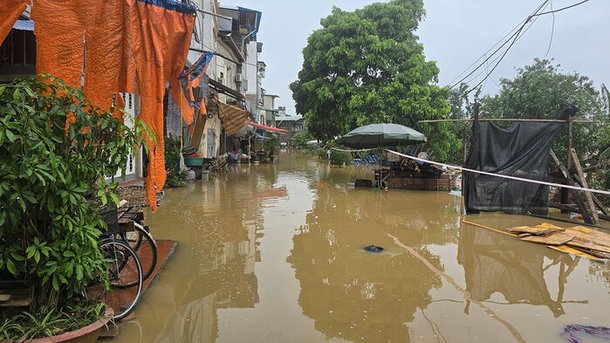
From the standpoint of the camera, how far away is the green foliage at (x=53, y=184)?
2.97 meters

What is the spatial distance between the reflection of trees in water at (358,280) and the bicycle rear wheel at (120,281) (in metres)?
1.68

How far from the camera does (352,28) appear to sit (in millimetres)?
18656

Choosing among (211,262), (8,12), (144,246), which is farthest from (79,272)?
(144,246)

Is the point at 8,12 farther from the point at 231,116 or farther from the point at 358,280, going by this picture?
the point at 231,116

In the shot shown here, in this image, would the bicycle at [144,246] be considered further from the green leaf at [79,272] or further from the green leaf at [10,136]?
the green leaf at [10,136]

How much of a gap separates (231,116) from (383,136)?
894 centimetres

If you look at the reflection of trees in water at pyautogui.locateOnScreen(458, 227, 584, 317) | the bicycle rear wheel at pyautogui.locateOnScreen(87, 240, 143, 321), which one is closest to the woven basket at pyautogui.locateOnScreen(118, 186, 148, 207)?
the bicycle rear wheel at pyautogui.locateOnScreen(87, 240, 143, 321)

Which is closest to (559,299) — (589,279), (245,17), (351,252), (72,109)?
(589,279)

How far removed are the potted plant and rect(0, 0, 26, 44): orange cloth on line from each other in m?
0.62

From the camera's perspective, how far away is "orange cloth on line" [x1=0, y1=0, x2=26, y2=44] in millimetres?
3689

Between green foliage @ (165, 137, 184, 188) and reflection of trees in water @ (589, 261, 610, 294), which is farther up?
green foliage @ (165, 137, 184, 188)

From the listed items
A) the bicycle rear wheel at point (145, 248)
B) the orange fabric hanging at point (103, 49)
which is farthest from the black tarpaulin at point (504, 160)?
the orange fabric hanging at point (103, 49)

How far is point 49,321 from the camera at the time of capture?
3.23 meters

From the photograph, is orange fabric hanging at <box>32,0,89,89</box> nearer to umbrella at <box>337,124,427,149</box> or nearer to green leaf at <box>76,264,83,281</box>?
green leaf at <box>76,264,83,281</box>
